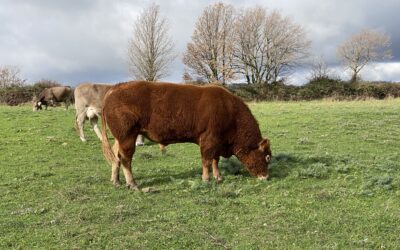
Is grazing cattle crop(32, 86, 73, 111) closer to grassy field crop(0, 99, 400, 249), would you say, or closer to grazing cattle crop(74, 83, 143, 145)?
grazing cattle crop(74, 83, 143, 145)

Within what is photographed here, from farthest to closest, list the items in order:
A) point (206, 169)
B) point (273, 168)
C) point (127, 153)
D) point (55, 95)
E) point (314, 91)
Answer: point (314, 91), point (55, 95), point (273, 168), point (206, 169), point (127, 153)

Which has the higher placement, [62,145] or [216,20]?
[216,20]

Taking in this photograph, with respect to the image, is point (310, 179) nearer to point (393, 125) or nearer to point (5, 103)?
point (393, 125)

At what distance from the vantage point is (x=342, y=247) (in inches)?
203

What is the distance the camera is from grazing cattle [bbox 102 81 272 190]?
8438mm

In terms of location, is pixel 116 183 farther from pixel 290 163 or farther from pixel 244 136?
pixel 290 163

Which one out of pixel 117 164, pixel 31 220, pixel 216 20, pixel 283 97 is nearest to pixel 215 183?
pixel 117 164

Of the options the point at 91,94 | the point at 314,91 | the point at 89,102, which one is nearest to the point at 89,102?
the point at 89,102

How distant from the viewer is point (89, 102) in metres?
15.4

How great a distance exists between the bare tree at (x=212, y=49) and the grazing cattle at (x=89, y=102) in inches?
1422

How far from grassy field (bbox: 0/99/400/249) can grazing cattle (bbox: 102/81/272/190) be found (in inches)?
19.8

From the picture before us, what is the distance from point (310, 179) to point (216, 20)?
48144 millimetres

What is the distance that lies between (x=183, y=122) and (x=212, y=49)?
147 feet

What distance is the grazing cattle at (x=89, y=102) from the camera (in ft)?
50.1
